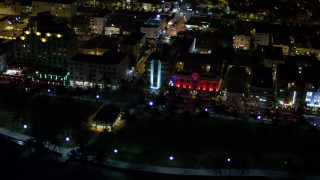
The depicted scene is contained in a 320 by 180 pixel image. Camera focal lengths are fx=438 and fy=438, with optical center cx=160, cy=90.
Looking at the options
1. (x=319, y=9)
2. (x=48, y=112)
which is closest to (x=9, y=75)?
(x=48, y=112)

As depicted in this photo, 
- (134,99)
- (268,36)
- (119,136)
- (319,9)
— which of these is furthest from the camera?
(319,9)


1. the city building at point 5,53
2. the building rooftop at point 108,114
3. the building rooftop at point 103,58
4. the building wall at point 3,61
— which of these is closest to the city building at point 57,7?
the city building at point 5,53

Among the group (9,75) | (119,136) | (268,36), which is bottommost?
(119,136)

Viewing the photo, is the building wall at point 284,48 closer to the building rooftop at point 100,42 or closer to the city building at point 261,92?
the city building at point 261,92

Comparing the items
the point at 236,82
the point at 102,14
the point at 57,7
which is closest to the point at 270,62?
the point at 236,82

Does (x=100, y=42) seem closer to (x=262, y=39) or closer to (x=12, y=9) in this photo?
(x=12, y=9)

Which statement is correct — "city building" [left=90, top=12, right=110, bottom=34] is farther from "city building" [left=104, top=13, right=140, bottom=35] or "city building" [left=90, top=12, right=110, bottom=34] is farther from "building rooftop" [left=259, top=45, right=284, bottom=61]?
"building rooftop" [left=259, top=45, right=284, bottom=61]

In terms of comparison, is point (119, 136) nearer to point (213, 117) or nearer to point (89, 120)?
point (89, 120)

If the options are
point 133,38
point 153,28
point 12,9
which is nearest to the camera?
point 133,38
